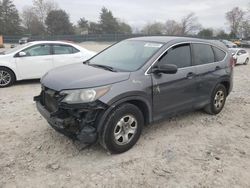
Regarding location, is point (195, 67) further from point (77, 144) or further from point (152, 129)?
point (77, 144)

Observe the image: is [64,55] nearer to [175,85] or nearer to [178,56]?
[178,56]

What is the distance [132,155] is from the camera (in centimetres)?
369

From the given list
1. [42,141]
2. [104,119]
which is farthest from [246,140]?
[42,141]

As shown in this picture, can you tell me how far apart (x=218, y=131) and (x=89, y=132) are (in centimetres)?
263

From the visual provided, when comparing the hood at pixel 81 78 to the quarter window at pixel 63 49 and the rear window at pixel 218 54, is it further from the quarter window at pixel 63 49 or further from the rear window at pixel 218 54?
the quarter window at pixel 63 49

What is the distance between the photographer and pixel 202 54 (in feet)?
16.2

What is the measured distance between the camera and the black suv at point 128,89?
333cm

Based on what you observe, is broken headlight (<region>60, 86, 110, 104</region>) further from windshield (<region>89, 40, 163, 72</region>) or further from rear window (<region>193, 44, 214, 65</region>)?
rear window (<region>193, 44, 214, 65</region>)

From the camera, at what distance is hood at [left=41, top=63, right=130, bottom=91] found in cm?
339

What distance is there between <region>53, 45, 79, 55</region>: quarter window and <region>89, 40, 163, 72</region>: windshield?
12.8 feet

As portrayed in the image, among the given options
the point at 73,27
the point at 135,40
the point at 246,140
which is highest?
the point at 73,27

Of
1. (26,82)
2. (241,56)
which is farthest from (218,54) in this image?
(241,56)

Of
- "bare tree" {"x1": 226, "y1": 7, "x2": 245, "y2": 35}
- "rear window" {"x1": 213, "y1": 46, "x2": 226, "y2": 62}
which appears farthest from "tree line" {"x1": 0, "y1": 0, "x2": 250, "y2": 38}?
"rear window" {"x1": 213, "y1": 46, "x2": 226, "y2": 62}

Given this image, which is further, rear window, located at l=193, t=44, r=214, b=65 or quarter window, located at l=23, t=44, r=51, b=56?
quarter window, located at l=23, t=44, r=51, b=56
